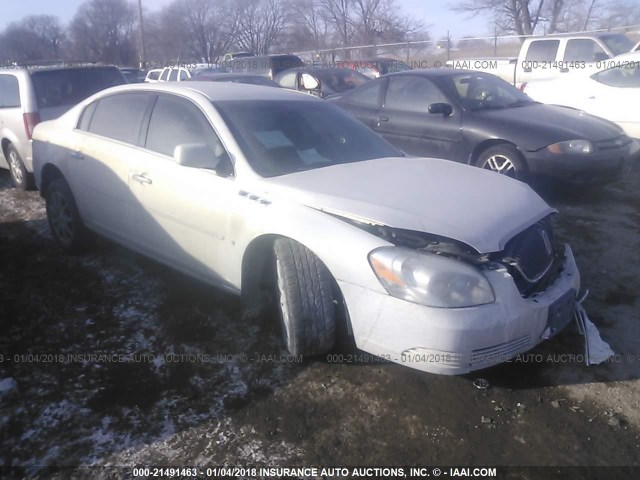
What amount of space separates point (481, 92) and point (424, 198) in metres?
4.22

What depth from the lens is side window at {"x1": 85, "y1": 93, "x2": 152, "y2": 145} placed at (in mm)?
3947

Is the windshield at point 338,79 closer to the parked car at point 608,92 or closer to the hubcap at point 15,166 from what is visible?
the parked car at point 608,92

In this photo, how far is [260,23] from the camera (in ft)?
133

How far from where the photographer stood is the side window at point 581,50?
35.6 ft

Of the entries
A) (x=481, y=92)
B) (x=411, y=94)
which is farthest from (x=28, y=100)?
(x=481, y=92)

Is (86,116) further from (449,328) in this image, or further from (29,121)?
(449,328)

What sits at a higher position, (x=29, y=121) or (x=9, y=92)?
(x=9, y=92)

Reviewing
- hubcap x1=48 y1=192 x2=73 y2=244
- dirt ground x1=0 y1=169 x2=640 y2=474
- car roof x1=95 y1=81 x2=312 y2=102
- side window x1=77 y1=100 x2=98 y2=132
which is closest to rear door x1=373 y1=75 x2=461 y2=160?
car roof x1=95 y1=81 x2=312 y2=102

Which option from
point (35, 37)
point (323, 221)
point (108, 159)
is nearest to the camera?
point (323, 221)

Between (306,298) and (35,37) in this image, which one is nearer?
(306,298)

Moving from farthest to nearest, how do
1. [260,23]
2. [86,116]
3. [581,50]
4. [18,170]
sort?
[260,23] < [581,50] < [18,170] < [86,116]

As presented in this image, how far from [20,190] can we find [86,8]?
60.1 m

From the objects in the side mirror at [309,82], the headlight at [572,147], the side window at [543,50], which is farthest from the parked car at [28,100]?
Answer: the side window at [543,50]

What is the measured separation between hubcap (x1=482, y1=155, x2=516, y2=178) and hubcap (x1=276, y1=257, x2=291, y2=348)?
3.71 meters
